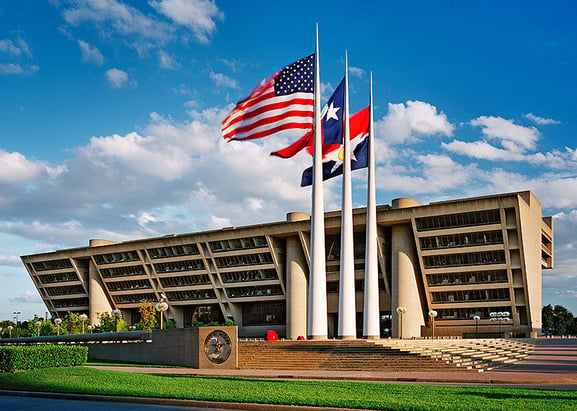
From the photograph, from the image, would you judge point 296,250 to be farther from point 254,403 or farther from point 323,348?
point 254,403

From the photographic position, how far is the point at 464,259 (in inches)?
2926

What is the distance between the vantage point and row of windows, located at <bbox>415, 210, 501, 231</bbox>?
70.6 meters

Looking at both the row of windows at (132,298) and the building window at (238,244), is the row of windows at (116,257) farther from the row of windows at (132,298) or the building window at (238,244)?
the building window at (238,244)

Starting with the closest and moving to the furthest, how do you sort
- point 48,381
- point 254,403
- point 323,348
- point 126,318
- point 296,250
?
point 254,403 < point 48,381 < point 323,348 < point 296,250 < point 126,318

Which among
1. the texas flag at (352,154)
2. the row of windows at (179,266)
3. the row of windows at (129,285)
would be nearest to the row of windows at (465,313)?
the row of windows at (179,266)

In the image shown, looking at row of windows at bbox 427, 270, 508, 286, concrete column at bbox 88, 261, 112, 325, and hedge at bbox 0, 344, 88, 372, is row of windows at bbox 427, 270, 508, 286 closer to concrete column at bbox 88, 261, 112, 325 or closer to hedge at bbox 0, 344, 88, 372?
hedge at bbox 0, 344, 88, 372

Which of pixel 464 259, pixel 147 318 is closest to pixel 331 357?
pixel 464 259

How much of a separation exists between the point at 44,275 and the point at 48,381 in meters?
96.2

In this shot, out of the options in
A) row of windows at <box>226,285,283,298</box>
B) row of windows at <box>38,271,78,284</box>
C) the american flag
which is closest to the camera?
the american flag

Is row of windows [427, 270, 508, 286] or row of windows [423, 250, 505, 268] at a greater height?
row of windows [423, 250, 505, 268]

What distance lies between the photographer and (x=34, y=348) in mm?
27812

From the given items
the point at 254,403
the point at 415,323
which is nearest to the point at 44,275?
the point at 415,323

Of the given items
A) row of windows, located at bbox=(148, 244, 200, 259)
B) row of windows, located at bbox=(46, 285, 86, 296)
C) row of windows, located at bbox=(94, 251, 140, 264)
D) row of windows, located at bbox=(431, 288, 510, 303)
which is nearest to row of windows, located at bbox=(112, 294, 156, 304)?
row of windows, located at bbox=(94, 251, 140, 264)

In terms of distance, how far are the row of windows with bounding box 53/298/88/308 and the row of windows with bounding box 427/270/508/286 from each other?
62953 mm
